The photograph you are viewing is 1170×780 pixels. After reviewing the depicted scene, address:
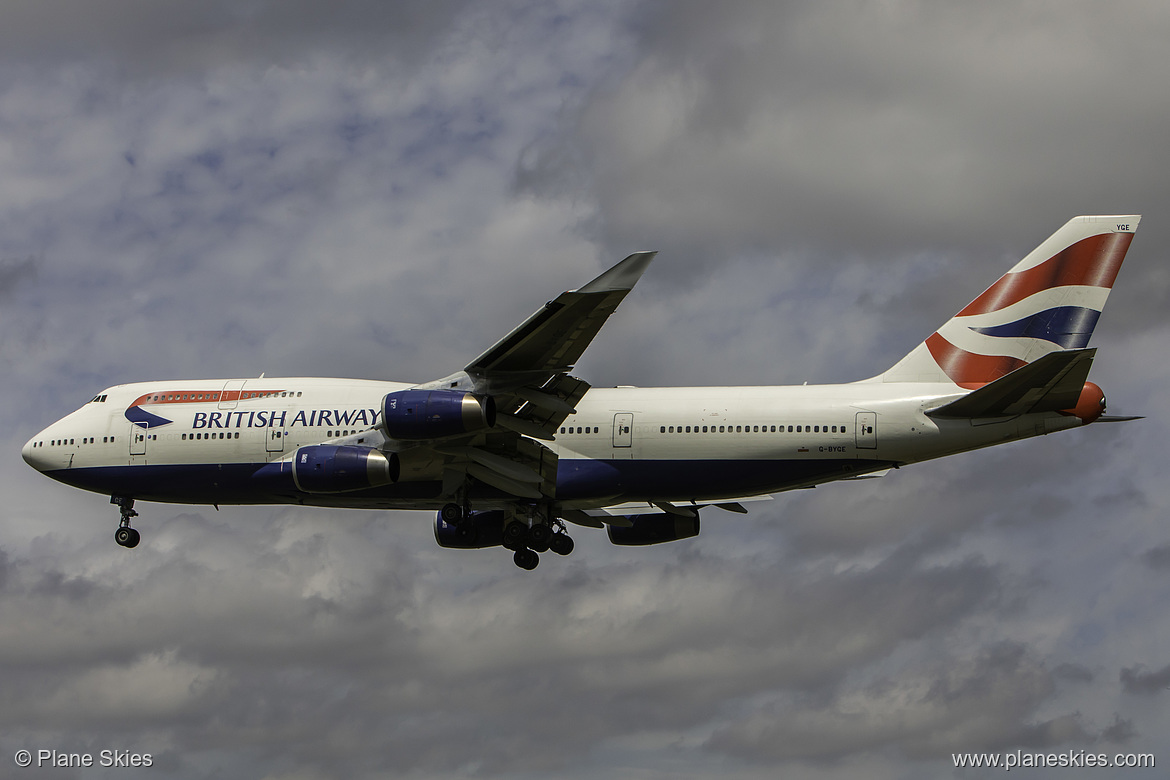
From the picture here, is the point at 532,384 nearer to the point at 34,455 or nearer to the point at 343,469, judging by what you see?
the point at 343,469

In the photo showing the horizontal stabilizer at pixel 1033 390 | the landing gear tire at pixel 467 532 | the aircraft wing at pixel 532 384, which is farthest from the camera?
the landing gear tire at pixel 467 532

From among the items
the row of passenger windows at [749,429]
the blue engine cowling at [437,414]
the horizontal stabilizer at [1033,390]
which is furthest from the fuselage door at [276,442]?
the horizontal stabilizer at [1033,390]

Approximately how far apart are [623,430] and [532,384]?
4483 mm

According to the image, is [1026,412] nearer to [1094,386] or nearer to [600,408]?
[1094,386]

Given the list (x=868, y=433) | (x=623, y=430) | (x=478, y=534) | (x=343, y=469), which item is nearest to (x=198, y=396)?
(x=343, y=469)

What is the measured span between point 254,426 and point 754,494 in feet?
46.9

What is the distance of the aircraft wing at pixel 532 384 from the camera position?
2725 cm

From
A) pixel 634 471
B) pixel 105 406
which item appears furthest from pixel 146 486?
pixel 634 471

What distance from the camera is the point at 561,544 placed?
120ft

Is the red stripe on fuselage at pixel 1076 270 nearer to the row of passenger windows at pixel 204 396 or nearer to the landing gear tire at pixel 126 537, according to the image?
the row of passenger windows at pixel 204 396

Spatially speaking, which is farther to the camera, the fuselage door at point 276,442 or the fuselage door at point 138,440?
the fuselage door at point 138,440

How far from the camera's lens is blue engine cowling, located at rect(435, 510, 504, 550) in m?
39.3

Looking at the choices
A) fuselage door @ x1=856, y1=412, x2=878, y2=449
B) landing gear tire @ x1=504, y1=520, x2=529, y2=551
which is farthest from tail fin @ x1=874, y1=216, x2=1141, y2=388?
landing gear tire @ x1=504, y1=520, x2=529, y2=551

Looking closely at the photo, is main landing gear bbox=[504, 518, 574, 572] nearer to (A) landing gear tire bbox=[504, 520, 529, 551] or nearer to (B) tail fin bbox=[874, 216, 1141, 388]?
(A) landing gear tire bbox=[504, 520, 529, 551]
